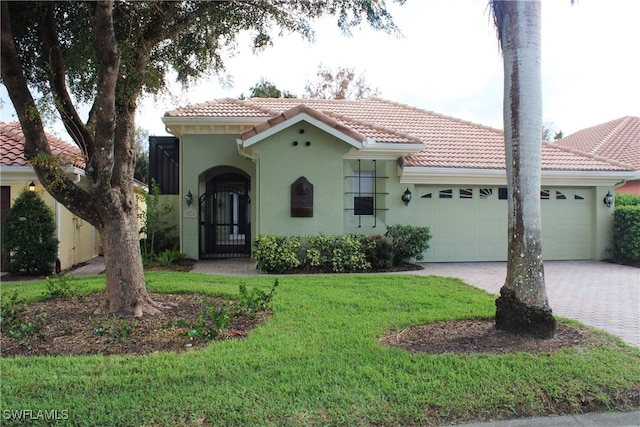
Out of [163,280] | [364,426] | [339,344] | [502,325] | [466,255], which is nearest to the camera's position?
[364,426]

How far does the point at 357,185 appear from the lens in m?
13.4

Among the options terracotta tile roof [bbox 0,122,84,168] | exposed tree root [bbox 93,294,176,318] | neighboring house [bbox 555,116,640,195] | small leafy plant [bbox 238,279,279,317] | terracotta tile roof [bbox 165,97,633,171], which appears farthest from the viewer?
neighboring house [bbox 555,116,640,195]

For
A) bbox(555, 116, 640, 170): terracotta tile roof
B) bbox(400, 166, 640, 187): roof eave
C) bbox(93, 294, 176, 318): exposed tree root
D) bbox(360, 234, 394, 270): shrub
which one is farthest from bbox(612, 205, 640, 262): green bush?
bbox(93, 294, 176, 318): exposed tree root

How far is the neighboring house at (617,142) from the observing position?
20.1m

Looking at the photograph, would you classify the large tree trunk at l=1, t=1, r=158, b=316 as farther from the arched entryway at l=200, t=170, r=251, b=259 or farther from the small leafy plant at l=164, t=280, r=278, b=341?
the arched entryway at l=200, t=170, r=251, b=259

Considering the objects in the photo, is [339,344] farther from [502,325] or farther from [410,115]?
[410,115]

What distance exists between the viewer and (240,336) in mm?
5570

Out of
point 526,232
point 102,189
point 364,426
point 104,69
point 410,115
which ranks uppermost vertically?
point 410,115

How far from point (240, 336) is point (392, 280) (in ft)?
16.3

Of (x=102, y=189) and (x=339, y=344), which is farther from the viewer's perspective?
(x=102, y=189)

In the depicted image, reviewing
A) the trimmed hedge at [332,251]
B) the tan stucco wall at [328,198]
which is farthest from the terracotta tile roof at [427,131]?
the trimmed hedge at [332,251]

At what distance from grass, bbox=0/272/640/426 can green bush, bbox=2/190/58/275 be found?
7.38 meters

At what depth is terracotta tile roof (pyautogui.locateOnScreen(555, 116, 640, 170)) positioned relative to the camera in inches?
799

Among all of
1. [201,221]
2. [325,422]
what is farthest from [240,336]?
[201,221]
